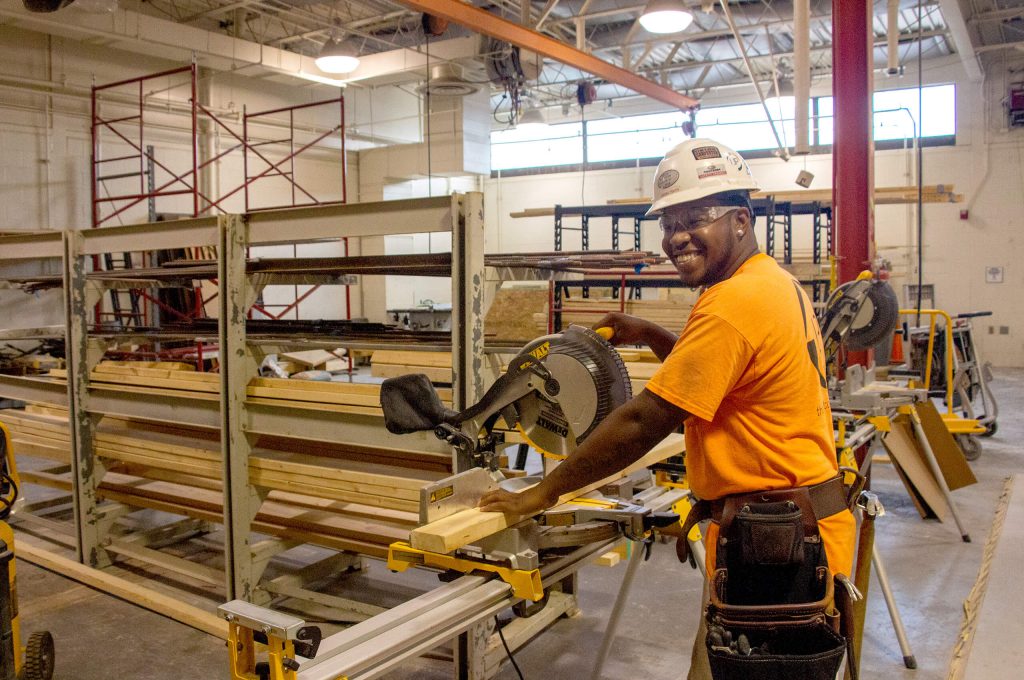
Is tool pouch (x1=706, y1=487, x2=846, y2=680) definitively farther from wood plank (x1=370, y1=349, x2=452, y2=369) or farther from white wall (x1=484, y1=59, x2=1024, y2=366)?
white wall (x1=484, y1=59, x2=1024, y2=366)

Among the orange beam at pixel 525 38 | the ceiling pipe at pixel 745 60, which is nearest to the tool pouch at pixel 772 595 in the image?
the orange beam at pixel 525 38

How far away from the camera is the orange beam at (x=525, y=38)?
748 cm

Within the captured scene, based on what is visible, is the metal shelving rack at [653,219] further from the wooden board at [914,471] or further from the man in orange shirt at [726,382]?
the man in orange shirt at [726,382]

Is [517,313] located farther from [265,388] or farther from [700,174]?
[700,174]

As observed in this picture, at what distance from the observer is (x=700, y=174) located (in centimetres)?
211

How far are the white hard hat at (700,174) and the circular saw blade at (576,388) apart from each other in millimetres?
422

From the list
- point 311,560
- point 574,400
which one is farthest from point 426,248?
point 574,400

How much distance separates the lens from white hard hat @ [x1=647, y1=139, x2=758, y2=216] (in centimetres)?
211

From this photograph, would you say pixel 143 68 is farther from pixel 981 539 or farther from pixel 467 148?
pixel 981 539

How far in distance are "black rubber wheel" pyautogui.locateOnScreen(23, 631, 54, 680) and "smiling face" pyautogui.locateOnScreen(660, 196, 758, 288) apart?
3.27 m

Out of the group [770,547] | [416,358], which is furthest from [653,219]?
[770,547]

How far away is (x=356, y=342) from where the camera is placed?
3898 millimetres

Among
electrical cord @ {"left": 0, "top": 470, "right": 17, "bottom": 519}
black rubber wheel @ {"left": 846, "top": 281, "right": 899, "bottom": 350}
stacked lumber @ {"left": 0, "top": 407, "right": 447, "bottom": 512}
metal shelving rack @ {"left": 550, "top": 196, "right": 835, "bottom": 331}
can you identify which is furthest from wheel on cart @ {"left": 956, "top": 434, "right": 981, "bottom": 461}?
electrical cord @ {"left": 0, "top": 470, "right": 17, "bottom": 519}

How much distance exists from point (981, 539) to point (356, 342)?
463 centimetres
